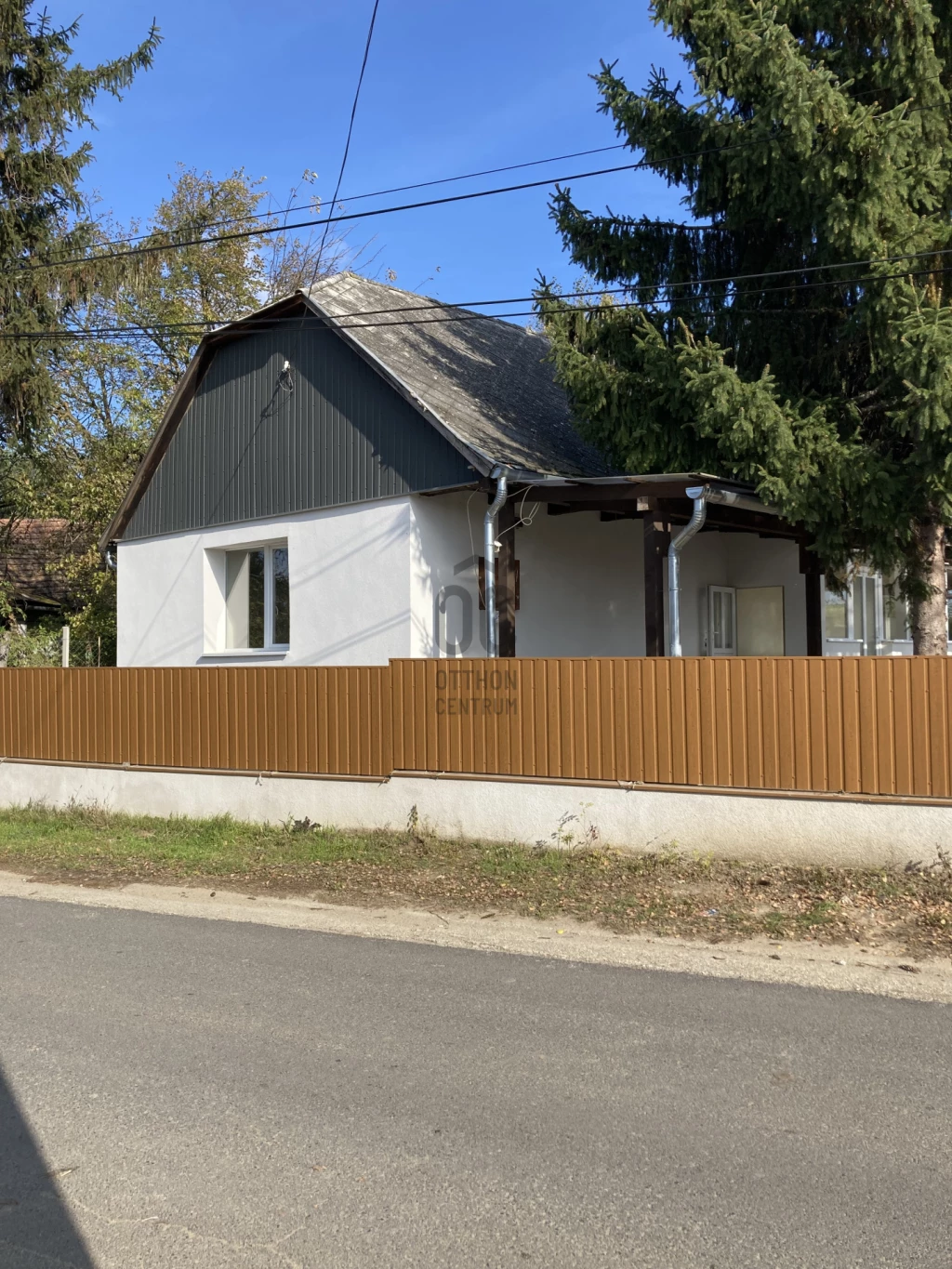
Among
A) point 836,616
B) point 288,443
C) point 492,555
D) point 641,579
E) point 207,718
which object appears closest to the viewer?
point 492,555

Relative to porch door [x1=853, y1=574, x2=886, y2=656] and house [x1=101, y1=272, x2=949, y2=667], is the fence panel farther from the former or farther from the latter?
porch door [x1=853, y1=574, x2=886, y2=656]

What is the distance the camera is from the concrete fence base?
8.54 metres

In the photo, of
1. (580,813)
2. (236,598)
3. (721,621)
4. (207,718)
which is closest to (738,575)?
(721,621)

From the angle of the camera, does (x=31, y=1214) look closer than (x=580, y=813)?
Yes

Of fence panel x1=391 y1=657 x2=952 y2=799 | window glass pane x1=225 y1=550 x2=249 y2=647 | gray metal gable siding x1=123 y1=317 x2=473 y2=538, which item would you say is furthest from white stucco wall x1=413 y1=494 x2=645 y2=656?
window glass pane x1=225 y1=550 x2=249 y2=647

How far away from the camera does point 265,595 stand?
594 inches

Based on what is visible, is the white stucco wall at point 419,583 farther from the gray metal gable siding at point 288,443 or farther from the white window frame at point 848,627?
the white window frame at point 848,627

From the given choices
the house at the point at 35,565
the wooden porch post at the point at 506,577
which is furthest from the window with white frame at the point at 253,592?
the house at the point at 35,565

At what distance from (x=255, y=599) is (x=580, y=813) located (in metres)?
7.56

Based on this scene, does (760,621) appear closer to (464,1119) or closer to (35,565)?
(464,1119)

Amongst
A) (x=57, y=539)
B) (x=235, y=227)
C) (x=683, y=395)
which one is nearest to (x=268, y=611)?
(x=683, y=395)

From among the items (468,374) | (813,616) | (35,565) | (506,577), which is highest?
(468,374)

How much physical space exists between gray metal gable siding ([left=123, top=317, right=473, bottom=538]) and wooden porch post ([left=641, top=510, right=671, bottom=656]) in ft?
7.21

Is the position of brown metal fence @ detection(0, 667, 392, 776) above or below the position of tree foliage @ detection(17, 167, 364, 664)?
below
